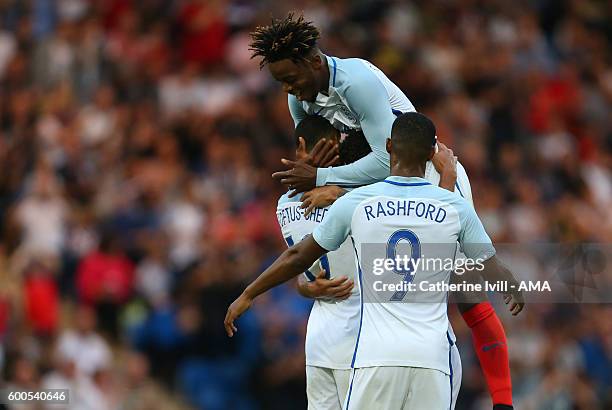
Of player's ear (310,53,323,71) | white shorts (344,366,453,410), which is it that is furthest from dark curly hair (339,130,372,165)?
white shorts (344,366,453,410)

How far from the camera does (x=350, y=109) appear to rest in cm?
744

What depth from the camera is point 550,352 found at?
13.3 meters

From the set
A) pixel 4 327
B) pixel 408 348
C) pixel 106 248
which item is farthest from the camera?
pixel 106 248

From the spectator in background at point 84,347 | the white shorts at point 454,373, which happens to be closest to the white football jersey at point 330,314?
the white shorts at point 454,373

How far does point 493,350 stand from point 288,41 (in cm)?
217

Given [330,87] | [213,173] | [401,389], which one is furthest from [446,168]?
[213,173]

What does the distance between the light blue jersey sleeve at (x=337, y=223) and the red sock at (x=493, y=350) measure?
127cm

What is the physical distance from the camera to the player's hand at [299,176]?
7.45 m

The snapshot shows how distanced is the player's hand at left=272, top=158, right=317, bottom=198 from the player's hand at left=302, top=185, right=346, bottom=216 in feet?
0.15

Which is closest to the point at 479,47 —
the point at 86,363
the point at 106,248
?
the point at 106,248

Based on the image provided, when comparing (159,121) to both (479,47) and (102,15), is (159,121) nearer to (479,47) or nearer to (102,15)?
(102,15)

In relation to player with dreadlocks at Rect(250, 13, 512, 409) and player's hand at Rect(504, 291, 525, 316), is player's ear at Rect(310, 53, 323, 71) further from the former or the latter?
player's hand at Rect(504, 291, 525, 316)

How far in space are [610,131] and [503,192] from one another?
2.60 m

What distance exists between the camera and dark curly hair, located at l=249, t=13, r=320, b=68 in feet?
24.0
